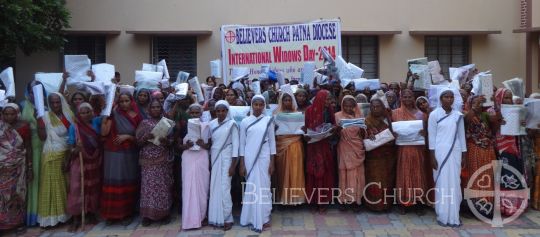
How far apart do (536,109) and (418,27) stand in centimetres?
560

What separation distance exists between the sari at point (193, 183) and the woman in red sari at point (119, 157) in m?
0.58

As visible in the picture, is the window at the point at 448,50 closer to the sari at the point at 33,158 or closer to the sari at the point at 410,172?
the sari at the point at 410,172

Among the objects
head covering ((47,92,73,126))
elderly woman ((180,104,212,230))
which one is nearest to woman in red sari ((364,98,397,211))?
elderly woman ((180,104,212,230))

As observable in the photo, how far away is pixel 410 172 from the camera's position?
17.8ft

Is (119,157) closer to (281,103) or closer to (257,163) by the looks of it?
(257,163)

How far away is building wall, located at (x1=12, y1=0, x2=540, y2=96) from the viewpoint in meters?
10.7

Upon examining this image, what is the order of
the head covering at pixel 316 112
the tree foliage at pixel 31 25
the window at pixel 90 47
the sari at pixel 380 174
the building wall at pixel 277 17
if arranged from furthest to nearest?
1. the window at pixel 90 47
2. the building wall at pixel 277 17
3. the tree foliage at pixel 31 25
4. the sari at pixel 380 174
5. the head covering at pixel 316 112

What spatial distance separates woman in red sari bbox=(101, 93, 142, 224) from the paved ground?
0.27 m

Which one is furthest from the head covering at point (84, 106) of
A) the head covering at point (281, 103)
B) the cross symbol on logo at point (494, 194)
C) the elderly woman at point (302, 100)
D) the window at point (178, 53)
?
the window at point (178, 53)

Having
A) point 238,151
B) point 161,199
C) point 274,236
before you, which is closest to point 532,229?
point 274,236

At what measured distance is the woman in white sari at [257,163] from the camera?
5180 millimetres

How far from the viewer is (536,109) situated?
552cm

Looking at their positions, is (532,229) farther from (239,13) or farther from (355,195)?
(239,13)

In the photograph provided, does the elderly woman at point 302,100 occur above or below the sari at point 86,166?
above
